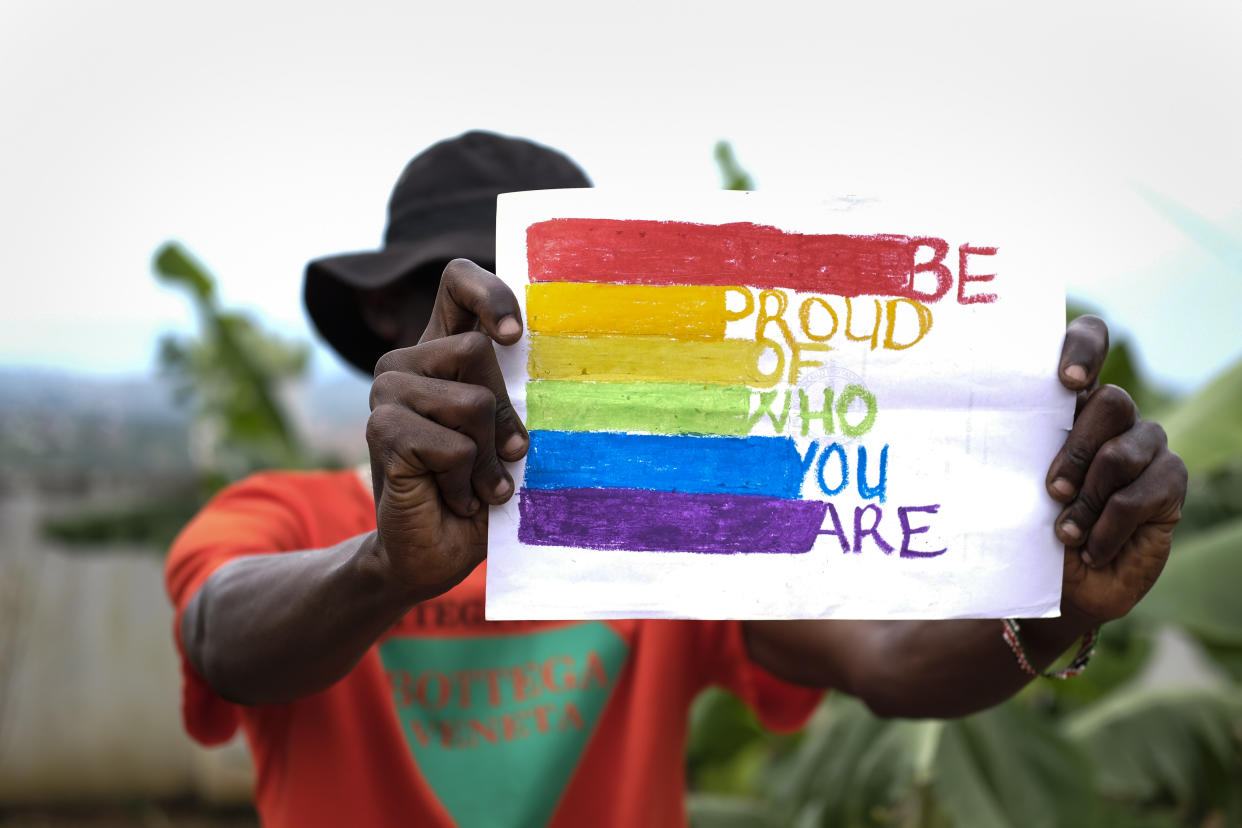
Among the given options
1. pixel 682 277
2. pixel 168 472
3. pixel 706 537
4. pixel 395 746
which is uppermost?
pixel 682 277

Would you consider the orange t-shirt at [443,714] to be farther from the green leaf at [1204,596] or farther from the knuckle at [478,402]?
the green leaf at [1204,596]

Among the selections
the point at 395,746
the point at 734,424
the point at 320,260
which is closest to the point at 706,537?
the point at 734,424

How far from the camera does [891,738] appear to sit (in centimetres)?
232

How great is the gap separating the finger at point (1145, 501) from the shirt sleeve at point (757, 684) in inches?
23.9

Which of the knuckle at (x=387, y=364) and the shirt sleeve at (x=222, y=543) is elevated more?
the knuckle at (x=387, y=364)

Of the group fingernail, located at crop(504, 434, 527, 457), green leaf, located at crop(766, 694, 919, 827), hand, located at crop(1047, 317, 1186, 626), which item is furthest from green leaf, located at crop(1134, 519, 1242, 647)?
fingernail, located at crop(504, 434, 527, 457)

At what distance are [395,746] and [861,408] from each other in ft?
2.32

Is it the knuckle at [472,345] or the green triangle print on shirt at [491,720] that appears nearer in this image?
the knuckle at [472,345]

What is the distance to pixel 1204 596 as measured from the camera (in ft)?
6.28

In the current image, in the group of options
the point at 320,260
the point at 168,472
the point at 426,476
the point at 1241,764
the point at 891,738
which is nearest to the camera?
the point at 426,476

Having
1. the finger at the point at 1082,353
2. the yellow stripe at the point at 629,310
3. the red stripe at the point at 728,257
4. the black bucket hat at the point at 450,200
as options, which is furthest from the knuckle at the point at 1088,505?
the black bucket hat at the point at 450,200

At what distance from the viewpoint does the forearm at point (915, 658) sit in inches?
45.2

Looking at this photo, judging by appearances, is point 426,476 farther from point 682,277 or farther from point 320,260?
point 320,260

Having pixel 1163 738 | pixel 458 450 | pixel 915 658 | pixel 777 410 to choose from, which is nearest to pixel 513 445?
pixel 458 450
